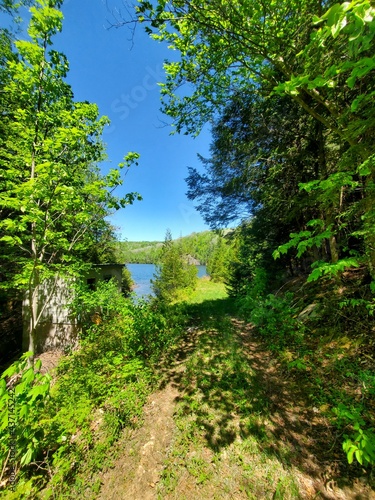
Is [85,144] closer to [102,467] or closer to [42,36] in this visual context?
[42,36]

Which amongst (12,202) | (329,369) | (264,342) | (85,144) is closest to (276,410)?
(329,369)

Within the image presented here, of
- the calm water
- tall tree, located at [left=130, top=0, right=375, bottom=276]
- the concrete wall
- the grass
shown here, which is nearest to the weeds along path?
the grass

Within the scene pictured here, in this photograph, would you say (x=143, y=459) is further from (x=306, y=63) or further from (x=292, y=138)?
(x=292, y=138)

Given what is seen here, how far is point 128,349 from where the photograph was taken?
14.7 feet

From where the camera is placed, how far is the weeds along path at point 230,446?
1990 mm

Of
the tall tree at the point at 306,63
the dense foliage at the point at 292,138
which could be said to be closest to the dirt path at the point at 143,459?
the dense foliage at the point at 292,138

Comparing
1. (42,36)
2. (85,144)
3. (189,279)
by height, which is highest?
(42,36)

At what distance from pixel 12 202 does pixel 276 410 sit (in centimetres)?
493

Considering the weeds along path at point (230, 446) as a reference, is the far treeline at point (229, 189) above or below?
above

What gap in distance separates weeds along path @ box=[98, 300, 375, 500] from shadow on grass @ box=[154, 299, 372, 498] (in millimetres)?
12

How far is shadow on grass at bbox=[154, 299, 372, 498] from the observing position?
7.22 feet

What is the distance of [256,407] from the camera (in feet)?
9.56

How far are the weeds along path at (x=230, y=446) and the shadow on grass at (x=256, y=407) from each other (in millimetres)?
12

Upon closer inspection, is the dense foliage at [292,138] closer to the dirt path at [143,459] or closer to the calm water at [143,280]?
the dirt path at [143,459]
